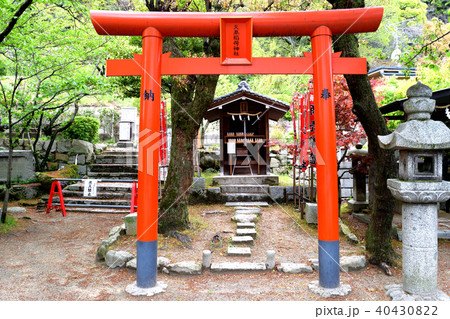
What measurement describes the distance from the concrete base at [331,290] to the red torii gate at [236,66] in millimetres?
78

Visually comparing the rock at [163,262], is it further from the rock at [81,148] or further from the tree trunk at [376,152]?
the rock at [81,148]

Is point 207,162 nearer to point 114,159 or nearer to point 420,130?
point 114,159

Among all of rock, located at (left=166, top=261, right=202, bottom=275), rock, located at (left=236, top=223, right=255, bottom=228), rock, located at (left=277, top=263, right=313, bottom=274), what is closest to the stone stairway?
rock, located at (left=236, top=223, right=255, bottom=228)

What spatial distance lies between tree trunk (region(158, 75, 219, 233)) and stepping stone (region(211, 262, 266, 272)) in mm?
1996

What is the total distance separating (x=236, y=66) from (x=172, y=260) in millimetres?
3848

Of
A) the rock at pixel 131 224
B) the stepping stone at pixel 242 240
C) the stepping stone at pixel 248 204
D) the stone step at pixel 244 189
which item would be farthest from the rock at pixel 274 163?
the rock at pixel 131 224

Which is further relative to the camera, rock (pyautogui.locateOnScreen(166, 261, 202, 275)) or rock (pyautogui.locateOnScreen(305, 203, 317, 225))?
rock (pyautogui.locateOnScreen(305, 203, 317, 225))

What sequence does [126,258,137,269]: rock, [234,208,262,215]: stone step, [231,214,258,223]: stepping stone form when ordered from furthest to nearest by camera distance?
[234,208,262,215]: stone step
[231,214,258,223]: stepping stone
[126,258,137,269]: rock

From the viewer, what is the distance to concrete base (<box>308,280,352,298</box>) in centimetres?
433

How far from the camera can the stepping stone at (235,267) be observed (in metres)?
5.39

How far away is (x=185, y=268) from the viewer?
5250 mm

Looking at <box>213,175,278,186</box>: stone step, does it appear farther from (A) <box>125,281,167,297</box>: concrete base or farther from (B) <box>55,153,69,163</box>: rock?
(B) <box>55,153,69,163</box>: rock

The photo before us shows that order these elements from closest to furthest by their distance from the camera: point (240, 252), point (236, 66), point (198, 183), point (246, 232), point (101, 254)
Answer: point (236, 66), point (101, 254), point (240, 252), point (246, 232), point (198, 183)

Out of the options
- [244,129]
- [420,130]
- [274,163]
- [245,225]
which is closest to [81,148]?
[244,129]
